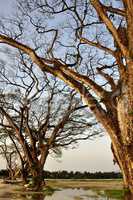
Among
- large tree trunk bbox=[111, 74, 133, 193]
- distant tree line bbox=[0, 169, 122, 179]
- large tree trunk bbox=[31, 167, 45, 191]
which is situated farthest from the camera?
distant tree line bbox=[0, 169, 122, 179]

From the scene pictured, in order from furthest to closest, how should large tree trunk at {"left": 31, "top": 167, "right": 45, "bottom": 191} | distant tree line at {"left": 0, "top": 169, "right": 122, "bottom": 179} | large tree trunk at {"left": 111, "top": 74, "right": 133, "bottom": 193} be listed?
distant tree line at {"left": 0, "top": 169, "right": 122, "bottom": 179} < large tree trunk at {"left": 31, "top": 167, "right": 45, "bottom": 191} < large tree trunk at {"left": 111, "top": 74, "right": 133, "bottom": 193}

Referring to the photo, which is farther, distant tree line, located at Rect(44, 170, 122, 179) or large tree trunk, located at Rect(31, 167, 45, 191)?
distant tree line, located at Rect(44, 170, 122, 179)

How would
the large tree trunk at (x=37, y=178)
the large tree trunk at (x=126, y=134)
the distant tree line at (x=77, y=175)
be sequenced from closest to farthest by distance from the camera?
the large tree trunk at (x=126, y=134), the large tree trunk at (x=37, y=178), the distant tree line at (x=77, y=175)

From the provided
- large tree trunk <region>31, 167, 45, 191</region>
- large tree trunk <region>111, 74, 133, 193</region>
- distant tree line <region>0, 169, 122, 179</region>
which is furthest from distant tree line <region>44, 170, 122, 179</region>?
large tree trunk <region>111, 74, 133, 193</region>

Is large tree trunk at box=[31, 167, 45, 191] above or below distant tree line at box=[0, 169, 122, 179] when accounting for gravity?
below

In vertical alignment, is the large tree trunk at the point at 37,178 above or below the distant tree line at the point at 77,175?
below

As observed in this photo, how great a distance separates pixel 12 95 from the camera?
35969 mm

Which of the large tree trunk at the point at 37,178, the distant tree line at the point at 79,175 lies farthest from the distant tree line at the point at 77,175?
the large tree trunk at the point at 37,178

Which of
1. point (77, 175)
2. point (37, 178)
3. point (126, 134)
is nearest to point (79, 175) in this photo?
point (77, 175)

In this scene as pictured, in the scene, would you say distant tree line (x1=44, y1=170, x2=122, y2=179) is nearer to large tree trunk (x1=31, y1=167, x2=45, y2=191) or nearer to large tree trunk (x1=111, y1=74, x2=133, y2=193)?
large tree trunk (x1=31, y1=167, x2=45, y2=191)

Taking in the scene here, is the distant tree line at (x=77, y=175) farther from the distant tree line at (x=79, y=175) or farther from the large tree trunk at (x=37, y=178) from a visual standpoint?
the large tree trunk at (x=37, y=178)

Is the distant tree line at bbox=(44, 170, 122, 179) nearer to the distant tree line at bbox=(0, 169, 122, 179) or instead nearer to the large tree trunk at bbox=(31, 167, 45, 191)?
the distant tree line at bbox=(0, 169, 122, 179)

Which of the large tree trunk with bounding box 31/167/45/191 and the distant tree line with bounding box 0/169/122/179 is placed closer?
the large tree trunk with bounding box 31/167/45/191

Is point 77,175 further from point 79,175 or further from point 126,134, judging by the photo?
point 126,134
